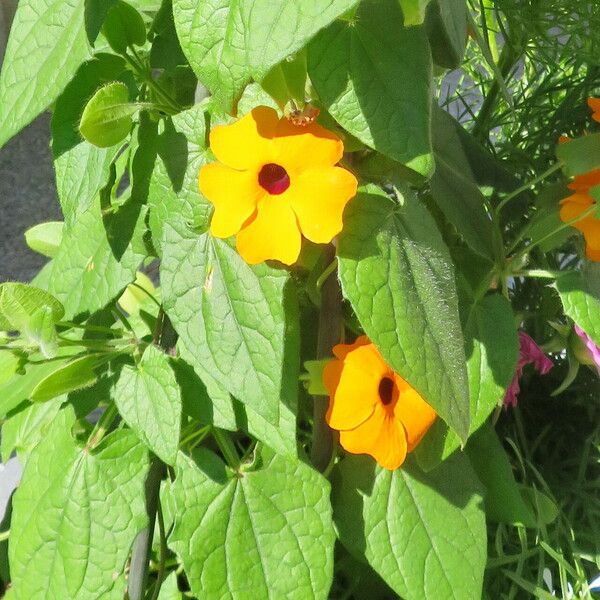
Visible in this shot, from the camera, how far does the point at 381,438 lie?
15.4 inches

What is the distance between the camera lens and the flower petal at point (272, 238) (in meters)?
0.32

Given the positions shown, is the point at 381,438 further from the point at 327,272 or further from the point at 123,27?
the point at 123,27

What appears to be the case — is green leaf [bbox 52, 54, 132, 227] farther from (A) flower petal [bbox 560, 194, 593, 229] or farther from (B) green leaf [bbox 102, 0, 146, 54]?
(A) flower petal [bbox 560, 194, 593, 229]

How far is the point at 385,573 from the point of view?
43cm

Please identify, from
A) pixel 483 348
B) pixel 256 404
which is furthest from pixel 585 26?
pixel 256 404

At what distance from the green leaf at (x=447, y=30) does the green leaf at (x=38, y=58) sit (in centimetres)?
14

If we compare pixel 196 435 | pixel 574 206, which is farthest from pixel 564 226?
pixel 196 435

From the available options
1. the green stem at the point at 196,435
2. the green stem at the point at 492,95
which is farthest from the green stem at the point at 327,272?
the green stem at the point at 492,95

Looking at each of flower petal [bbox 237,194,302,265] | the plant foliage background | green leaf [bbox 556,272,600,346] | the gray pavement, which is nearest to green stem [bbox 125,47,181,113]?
the plant foliage background

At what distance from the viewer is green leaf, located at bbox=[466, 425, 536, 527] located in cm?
47

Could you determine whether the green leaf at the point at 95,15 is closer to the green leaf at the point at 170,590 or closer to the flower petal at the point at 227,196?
the flower petal at the point at 227,196

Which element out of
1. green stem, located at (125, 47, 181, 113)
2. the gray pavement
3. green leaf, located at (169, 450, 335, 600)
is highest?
green stem, located at (125, 47, 181, 113)

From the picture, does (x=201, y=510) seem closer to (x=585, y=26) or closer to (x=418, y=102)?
(x=418, y=102)

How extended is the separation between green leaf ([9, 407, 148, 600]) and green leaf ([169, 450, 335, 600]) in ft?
0.09
